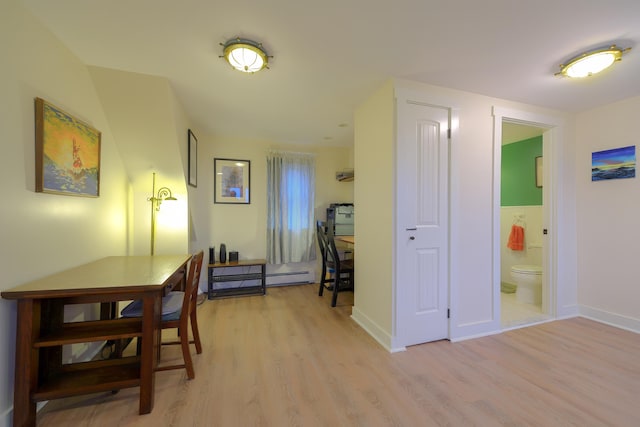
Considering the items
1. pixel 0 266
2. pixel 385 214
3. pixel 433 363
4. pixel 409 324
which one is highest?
pixel 385 214

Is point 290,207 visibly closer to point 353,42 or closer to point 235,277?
point 235,277

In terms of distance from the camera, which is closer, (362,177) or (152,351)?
(152,351)

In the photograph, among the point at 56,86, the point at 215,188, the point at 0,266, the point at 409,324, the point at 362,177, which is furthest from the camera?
the point at 215,188

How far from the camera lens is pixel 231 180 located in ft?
12.7

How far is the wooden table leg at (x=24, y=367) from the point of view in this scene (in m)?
1.29

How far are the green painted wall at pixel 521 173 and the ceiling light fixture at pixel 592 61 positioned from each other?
203cm

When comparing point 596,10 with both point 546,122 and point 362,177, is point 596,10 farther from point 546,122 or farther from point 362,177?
point 362,177

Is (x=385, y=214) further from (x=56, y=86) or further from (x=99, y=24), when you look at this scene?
(x=56, y=86)

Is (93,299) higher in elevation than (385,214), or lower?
lower

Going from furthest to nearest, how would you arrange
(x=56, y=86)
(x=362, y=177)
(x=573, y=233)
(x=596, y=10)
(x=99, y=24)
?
(x=573, y=233) < (x=362, y=177) < (x=56, y=86) < (x=99, y=24) < (x=596, y=10)

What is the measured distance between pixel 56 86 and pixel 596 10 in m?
3.25

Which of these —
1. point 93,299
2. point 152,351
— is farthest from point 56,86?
point 152,351

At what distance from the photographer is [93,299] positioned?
4.68ft

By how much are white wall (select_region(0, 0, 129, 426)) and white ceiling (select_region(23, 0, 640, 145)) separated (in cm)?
15
